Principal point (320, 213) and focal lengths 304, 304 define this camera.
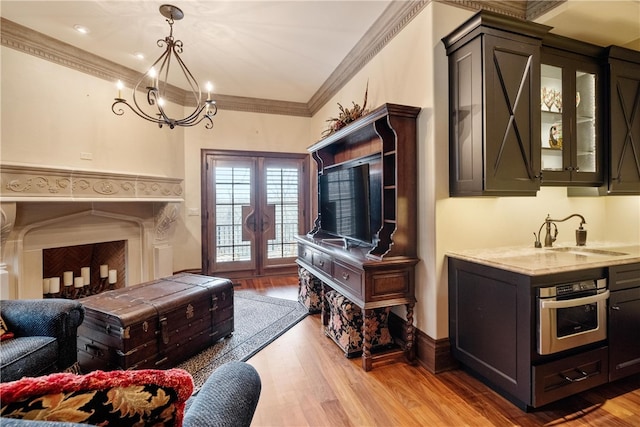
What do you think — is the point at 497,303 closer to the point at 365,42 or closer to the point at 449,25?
the point at 449,25

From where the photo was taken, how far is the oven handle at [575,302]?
1809 millimetres

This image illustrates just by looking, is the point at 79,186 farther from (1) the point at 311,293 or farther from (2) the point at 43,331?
(1) the point at 311,293

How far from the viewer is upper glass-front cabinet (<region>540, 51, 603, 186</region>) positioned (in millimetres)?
2425

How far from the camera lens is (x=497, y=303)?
2.03 metres

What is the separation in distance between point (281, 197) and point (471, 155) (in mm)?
3757

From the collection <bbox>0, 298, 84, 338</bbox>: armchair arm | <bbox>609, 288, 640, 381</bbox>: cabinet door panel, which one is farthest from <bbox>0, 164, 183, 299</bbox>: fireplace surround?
<bbox>609, 288, 640, 381</bbox>: cabinet door panel

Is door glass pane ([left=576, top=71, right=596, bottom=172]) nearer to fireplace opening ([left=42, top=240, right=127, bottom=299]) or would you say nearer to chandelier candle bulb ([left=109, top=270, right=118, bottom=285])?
fireplace opening ([left=42, top=240, right=127, bottom=299])

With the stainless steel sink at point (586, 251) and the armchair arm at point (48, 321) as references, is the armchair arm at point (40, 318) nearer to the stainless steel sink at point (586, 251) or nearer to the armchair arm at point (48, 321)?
the armchair arm at point (48, 321)

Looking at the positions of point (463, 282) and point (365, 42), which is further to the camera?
point (365, 42)

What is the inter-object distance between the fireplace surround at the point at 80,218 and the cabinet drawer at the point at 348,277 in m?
2.92

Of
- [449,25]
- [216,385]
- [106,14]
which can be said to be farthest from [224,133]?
[216,385]

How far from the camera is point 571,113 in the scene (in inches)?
97.6

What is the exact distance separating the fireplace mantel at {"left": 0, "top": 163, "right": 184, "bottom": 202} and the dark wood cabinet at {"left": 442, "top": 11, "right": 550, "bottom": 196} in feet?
12.8

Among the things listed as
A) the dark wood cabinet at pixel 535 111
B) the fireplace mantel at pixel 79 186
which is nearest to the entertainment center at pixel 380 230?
the dark wood cabinet at pixel 535 111
